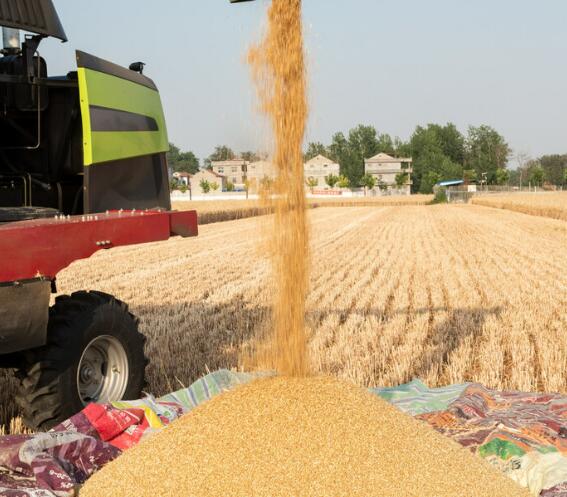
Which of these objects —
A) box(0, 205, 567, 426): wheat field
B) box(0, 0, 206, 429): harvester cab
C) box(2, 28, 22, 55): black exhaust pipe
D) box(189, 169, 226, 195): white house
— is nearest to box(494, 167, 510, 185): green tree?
box(189, 169, 226, 195): white house

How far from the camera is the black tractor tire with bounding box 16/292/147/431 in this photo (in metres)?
3.34

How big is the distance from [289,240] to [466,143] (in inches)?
4144

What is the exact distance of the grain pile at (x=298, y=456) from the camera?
8.62 feet

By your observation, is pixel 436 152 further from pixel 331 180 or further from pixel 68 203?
pixel 68 203

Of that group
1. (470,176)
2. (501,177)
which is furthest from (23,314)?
(501,177)

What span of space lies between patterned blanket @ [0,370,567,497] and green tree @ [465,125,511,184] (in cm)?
9838

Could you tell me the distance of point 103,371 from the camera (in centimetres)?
385

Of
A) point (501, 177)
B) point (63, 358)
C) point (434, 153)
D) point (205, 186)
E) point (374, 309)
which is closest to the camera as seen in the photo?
point (63, 358)

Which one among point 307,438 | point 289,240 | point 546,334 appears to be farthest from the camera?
point 546,334

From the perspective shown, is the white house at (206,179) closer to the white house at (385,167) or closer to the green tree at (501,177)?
the white house at (385,167)

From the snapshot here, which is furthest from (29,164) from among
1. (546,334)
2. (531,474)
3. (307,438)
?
(546,334)

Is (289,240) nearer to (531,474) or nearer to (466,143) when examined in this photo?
(531,474)

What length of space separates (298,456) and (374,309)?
16.0ft

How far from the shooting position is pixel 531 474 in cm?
299
